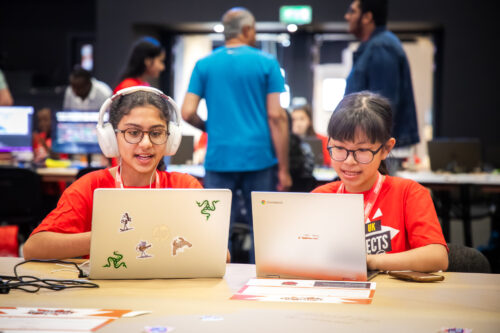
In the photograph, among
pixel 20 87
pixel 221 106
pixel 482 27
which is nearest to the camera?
pixel 221 106

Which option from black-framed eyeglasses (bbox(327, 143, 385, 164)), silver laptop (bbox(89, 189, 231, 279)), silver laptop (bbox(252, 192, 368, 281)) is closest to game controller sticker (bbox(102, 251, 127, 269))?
silver laptop (bbox(89, 189, 231, 279))

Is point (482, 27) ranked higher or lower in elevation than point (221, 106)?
higher

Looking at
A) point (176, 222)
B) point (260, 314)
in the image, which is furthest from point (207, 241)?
point (260, 314)

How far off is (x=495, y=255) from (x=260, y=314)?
12.9 feet

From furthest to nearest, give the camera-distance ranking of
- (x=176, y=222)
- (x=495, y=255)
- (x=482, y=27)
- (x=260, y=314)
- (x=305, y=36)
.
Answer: (x=305, y=36)
(x=482, y=27)
(x=495, y=255)
(x=176, y=222)
(x=260, y=314)

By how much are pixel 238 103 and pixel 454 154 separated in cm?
229

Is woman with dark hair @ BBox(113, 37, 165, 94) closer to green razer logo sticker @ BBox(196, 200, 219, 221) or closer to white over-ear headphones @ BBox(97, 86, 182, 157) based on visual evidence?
white over-ear headphones @ BBox(97, 86, 182, 157)

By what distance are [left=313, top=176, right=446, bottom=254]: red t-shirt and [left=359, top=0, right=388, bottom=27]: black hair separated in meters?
1.69

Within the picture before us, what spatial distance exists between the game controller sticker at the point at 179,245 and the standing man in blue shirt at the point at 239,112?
1.76 metres

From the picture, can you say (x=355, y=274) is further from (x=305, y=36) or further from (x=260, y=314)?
(x=305, y=36)

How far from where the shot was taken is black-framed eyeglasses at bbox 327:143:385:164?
198cm

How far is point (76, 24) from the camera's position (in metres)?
11.6

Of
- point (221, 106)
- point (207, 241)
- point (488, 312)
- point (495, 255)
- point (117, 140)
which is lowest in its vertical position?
point (495, 255)

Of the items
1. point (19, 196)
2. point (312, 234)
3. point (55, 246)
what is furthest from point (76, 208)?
point (19, 196)
